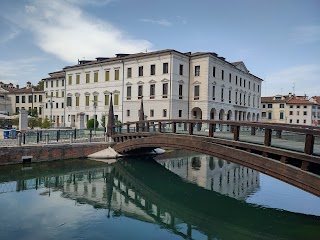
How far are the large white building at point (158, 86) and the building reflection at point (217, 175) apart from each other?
14.1m

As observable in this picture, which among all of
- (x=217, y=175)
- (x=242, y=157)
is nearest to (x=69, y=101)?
(x=217, y=175)

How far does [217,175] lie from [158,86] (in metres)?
21.3

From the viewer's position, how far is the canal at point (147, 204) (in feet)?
30.7

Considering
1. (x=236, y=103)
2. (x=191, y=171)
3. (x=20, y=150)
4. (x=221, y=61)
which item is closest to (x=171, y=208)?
(x=191, y=171)

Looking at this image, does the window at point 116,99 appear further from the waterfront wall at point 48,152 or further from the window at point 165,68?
the waterfront wall at point 48,152

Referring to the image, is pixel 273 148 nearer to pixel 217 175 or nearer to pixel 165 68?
pixel 217 175

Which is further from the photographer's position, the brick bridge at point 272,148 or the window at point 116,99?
the window at point 116,99

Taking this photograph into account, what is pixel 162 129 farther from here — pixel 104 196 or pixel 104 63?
pixel 104 63

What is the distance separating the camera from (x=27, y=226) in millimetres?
9305

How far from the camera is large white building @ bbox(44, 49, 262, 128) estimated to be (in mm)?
37156

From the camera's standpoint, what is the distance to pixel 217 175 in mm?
18688

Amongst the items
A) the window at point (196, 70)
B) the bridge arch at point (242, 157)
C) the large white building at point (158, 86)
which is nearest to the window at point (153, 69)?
the large white building at point (158, 86)

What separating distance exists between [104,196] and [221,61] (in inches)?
1267

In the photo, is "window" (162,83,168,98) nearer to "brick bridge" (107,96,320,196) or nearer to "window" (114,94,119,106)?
"window" (114,94,119,106)
